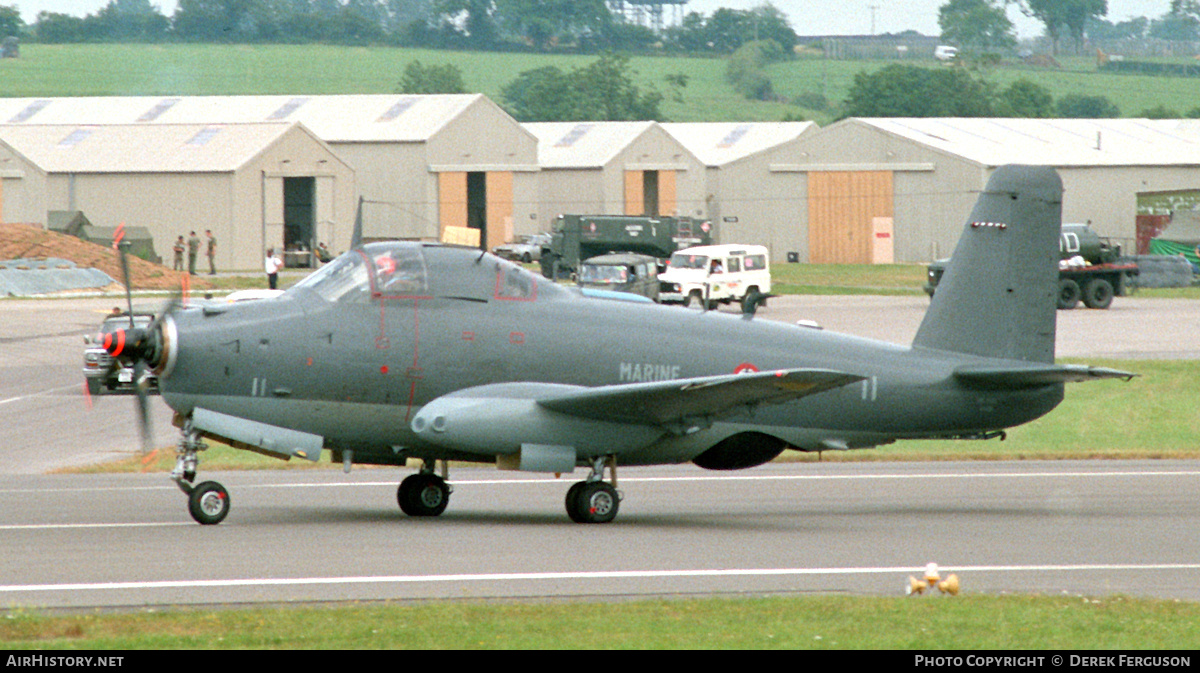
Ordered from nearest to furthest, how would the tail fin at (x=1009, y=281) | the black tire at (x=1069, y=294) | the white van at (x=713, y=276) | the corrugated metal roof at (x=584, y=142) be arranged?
the tail fin at (x=1009, y=281)
the black tire at (x=1069, y=294)
the white van at (x=713, y=276)
the corrugated metal roof at (x=584, y=142)

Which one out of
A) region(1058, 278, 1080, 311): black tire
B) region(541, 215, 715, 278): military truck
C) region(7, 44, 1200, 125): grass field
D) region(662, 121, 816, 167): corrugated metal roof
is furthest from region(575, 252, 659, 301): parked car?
region(7, 44, 1200, 125): grass field

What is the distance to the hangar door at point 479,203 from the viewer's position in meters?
84.2

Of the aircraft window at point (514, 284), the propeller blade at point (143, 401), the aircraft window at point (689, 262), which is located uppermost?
the aircraft window at point (514, 284)

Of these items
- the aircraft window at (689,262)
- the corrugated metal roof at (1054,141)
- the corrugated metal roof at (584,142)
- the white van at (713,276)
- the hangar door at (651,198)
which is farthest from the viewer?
the corrugated metal roof at (584,142)

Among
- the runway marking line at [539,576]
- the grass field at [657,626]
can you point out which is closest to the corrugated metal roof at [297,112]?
the runway marking line at [539,576]

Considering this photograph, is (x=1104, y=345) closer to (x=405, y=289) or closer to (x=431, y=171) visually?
(x=405, y=289)

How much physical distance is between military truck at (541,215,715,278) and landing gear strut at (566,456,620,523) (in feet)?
165

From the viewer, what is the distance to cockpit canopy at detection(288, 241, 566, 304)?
16594 mm

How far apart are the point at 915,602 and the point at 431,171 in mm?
73683

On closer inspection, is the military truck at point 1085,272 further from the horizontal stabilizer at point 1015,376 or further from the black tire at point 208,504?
the black tire at point 208,504

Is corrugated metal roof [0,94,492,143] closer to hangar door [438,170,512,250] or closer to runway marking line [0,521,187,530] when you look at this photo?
hangar door [438,170,512,250]

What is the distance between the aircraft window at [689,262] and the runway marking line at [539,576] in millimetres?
43486

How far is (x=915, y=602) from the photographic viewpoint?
11.7m

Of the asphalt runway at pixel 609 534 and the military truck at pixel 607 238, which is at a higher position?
the military truck at pixel 607 238
